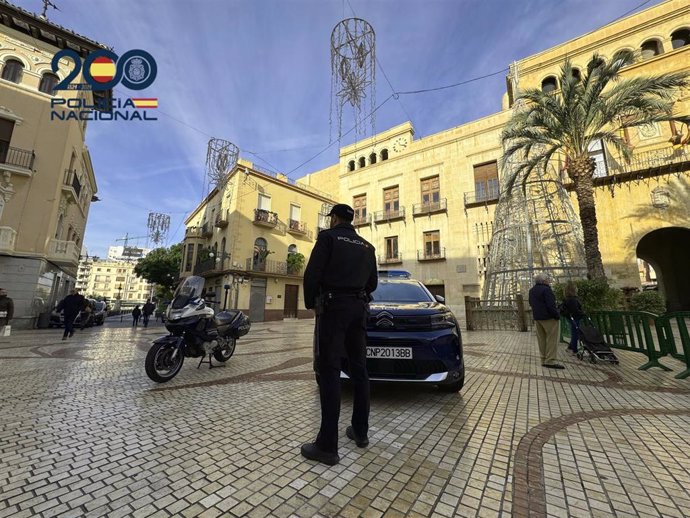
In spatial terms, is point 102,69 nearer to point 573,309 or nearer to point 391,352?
point 391,352

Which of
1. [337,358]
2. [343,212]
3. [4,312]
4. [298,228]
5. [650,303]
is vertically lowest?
[337,358]

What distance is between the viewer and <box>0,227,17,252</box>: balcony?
41.9 ft

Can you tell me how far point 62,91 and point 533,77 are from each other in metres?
29.2

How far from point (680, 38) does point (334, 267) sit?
29234 millimetres

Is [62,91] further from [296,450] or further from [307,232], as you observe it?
[296,450]

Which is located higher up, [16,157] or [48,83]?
[48,83]

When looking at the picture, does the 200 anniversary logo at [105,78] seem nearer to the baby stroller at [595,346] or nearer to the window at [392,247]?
the baby stroller at [595,346]

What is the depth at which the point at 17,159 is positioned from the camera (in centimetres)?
1380

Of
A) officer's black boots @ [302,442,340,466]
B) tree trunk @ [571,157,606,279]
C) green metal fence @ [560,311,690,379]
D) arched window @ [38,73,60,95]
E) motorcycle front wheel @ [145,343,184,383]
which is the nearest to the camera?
officer's black boots @ [302,442,340,466]

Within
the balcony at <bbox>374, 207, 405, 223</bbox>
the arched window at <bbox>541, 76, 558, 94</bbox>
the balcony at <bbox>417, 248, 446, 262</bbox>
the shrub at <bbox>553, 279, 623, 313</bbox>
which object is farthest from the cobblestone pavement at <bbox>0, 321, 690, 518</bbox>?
the arched window at <bbox>541, 76, 558, 94</bbox>

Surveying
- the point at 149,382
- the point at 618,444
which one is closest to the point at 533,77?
the point at 618,444

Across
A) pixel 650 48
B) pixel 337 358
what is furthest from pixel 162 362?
pixel 650 48

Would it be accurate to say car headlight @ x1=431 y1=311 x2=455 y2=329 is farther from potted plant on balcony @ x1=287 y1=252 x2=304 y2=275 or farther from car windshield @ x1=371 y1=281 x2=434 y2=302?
potted plant on balcony @ x1=287 y1=252 x2=304 y2=275

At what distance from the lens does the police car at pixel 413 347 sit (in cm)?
319
